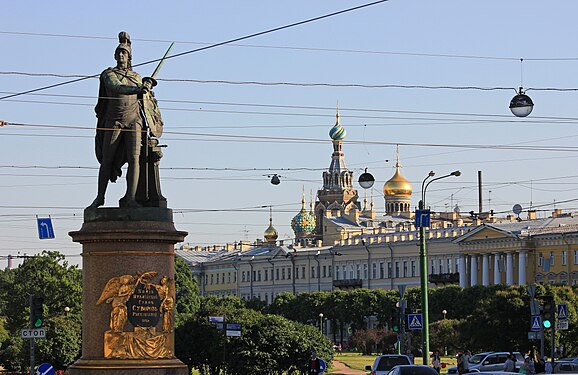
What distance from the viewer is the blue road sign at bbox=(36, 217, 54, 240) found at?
59.3 meters

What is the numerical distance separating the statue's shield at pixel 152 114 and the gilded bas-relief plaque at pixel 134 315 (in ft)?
9.84

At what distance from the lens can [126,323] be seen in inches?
1099

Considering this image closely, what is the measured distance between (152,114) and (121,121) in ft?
2.29

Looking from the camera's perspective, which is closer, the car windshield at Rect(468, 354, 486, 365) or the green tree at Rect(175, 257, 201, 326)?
the car windshield at Rect(468, 354, 486, 365)

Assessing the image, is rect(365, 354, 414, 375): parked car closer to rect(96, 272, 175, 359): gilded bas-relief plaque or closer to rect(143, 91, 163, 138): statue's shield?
rect(143, 91, 163, 138): statue's shield

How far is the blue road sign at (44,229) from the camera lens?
5928 cm

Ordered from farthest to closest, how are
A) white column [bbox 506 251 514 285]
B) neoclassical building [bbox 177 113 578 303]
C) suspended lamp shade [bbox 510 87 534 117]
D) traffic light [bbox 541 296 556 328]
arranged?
white column [bbox 506 251 514 285] < neoclassical building [bbox 177 113 578 303] < traffic light [bbox 541 296 556 328] < suspended lamp shade [bbox 510 87 534 117]

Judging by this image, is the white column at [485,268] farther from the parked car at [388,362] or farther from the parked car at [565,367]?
the parked car at [388,362]

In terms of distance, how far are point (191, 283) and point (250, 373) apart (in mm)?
79916

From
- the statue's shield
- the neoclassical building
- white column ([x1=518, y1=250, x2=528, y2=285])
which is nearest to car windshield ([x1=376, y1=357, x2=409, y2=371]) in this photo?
the statue's shield

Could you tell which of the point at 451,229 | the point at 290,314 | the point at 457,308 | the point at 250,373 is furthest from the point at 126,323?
the point at 451,229

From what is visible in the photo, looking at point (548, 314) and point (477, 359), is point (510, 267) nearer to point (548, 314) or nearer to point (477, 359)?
point (477, 359)

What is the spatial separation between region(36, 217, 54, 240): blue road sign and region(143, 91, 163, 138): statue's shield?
30.4 m

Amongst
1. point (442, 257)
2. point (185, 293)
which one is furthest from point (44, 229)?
point (442, 257)
